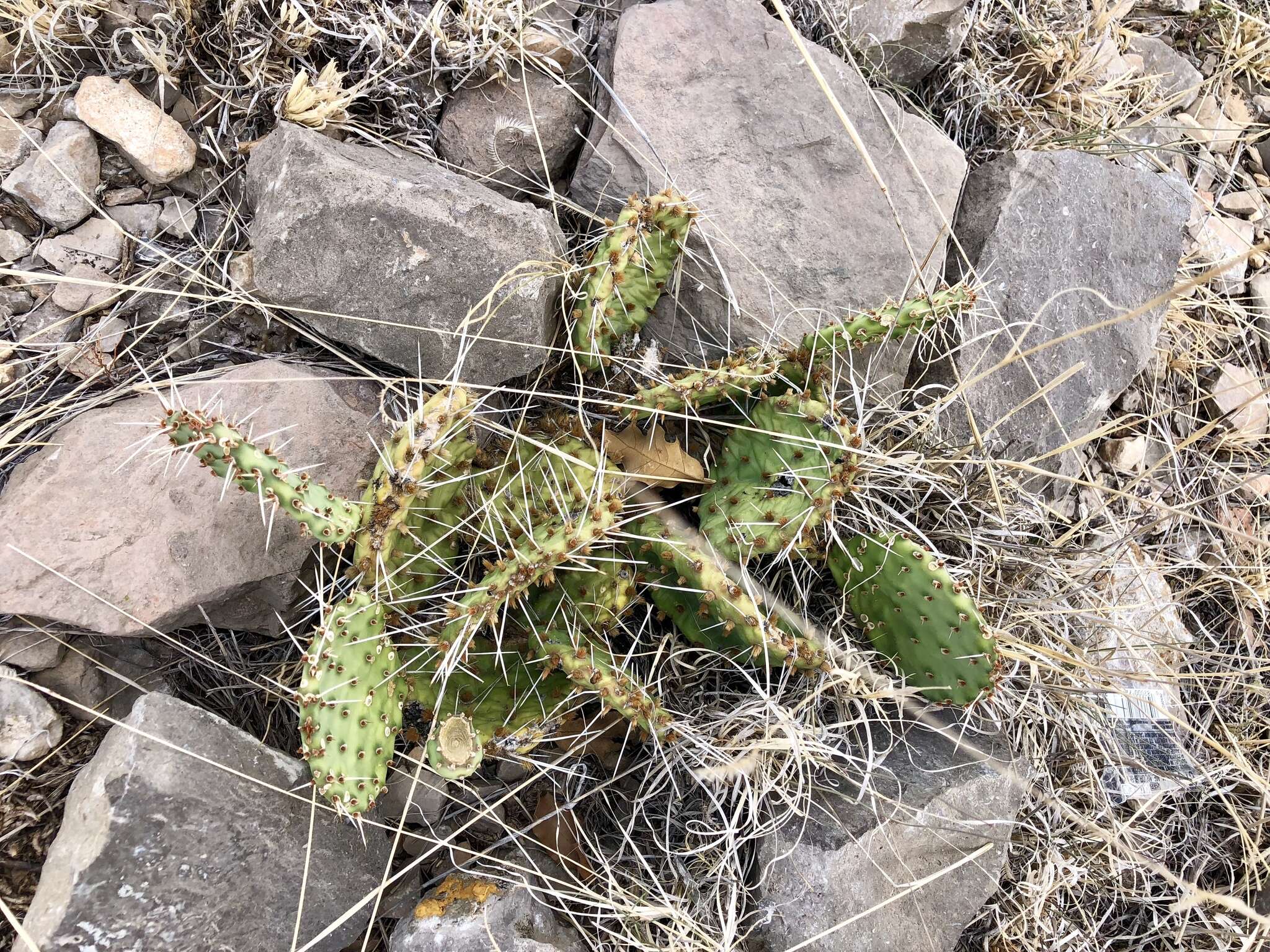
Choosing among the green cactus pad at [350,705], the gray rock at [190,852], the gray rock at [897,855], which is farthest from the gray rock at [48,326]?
the gray rock at [897,855]

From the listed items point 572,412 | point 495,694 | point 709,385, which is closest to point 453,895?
point 495,694

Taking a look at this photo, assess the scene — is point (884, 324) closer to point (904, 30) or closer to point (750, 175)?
point (750, 175)

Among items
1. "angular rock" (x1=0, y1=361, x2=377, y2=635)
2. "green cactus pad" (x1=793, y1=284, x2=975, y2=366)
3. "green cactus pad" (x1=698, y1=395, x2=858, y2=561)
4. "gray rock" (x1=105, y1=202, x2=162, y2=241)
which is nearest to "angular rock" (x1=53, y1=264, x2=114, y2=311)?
"gray rock" (x1=105, y1=202, x2=162, y2=241)

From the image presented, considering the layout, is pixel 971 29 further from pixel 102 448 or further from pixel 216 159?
pixel 102 448

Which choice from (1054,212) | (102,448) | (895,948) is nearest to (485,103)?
(102,448)

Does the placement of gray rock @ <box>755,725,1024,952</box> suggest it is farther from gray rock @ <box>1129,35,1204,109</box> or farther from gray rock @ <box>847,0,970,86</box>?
gray rock @ <box>1129,35,1204,109</box>

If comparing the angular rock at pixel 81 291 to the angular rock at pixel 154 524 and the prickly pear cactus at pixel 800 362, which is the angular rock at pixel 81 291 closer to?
the angular rock at pixel 154 524
